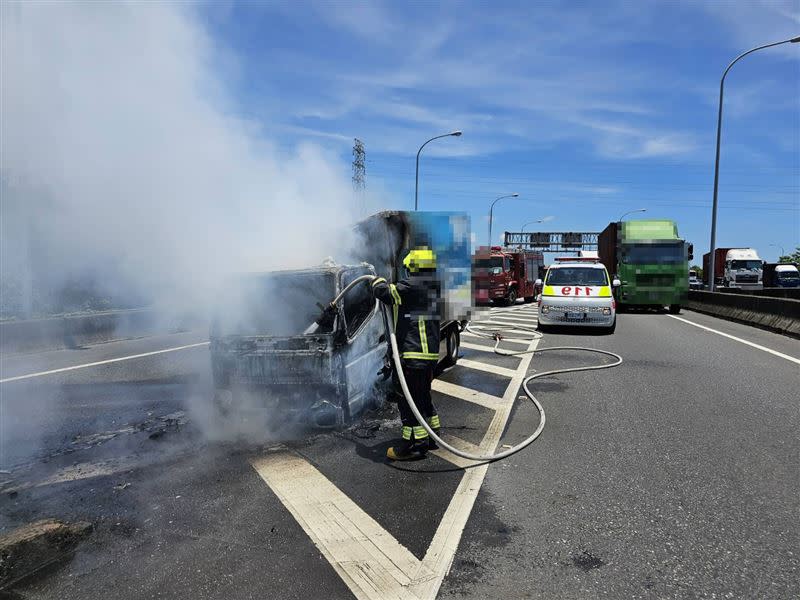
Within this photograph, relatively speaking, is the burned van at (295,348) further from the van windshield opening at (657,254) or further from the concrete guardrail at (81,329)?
the van windshield opening at (657,254)

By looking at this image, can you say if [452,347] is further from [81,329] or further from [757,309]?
[757,309]

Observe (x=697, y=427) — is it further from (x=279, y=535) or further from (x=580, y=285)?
(x=580, y=285)

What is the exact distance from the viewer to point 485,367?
881cm

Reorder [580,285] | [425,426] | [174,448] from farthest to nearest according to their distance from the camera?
[580,285] < [174,448] < [425,426]

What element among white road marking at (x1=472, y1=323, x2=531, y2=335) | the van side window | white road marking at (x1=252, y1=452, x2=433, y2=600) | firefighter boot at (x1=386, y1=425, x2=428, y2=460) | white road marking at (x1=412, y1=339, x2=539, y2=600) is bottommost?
white road marking at (x1=472, y1=323, x2=531, y2=335)

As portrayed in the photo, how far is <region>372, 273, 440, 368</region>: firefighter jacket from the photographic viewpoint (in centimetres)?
453

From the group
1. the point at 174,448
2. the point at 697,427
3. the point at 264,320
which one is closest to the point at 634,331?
the point at 697,427

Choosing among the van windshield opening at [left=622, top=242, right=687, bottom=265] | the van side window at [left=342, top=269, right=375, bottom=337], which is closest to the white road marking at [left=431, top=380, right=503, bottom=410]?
the van side window at [left=342, top=269, right=375, bottom=337]

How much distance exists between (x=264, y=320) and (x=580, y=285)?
9.81 m

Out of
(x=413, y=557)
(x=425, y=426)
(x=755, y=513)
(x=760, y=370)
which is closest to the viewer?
(x=413, y=557)

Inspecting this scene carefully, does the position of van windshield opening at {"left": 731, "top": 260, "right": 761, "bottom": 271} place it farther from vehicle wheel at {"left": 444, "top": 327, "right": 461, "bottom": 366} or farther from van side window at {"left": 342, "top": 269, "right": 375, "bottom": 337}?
van side window at {"left": 342, "top": 269, "right": 375, "bottom": 337}

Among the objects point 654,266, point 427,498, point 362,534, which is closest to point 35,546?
point 362,534

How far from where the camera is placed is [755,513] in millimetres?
3520

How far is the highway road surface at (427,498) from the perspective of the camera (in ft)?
9.31
